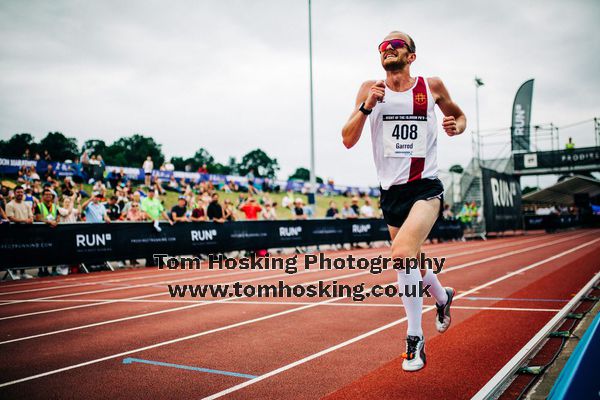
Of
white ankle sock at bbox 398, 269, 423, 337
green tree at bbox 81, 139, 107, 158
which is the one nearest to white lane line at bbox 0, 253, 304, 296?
white ankle sock at bbox 398, 269, 423, 337

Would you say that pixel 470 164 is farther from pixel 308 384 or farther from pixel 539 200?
pixel 308 384

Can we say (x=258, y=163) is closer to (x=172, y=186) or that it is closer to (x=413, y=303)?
(x=172, y=186)

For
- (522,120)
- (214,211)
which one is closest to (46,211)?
(214,211)

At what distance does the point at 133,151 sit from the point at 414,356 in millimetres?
93479

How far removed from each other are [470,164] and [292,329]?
100ft

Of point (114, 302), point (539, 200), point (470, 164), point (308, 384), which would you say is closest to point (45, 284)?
point (114, 302)

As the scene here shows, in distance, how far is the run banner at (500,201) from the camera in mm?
28339

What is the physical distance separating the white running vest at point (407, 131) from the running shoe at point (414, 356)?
121 cm

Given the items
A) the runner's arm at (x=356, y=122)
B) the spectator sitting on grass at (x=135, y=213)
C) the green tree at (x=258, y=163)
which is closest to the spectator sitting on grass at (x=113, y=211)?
the spectator sitting on grass at (x=135, y=213)

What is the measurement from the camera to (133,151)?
90.7 m

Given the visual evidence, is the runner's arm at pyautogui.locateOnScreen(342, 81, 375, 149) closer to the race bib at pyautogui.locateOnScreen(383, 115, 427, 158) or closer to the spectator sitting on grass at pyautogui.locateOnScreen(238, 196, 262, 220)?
the race bib at pyautogui.locateOnScreen(383, 115, 427, 158)

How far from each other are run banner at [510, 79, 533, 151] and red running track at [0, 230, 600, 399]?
2790 centimetres

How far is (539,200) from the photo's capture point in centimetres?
5553

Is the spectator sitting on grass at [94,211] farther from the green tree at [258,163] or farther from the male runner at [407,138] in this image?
the green tree at [258,163]
